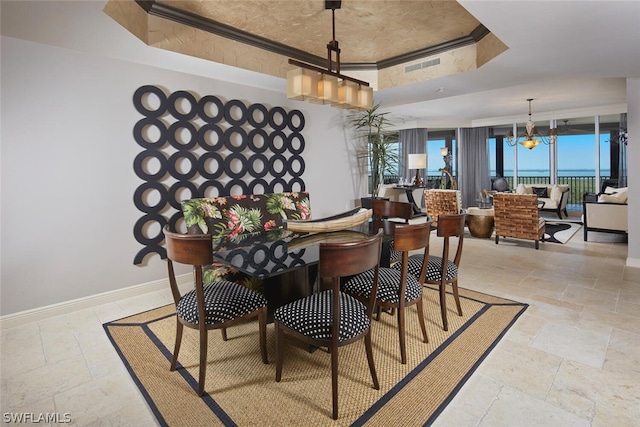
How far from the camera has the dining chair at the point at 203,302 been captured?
184 centimetres

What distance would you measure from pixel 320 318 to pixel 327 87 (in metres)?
1.88

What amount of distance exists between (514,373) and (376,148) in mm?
4008

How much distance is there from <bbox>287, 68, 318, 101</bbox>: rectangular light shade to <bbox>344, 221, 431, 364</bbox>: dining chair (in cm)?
129

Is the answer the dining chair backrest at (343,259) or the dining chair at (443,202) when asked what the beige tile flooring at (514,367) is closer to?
the dining chair backrest at (343,259)

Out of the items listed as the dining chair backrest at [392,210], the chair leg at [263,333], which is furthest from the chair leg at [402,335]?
the dining chair backrest at [392,210]

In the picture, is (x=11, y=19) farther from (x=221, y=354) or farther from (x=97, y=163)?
(x=221, y=354)

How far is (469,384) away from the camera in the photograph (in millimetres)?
2031

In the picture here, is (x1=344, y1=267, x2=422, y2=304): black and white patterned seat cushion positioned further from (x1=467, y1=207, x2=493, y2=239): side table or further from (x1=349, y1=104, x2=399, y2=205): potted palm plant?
(x1=467, y1=207, x2=493, y2=239): side table

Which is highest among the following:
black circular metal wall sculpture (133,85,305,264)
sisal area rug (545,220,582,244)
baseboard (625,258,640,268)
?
black circular metal wall sculpture (133,85,305,264)

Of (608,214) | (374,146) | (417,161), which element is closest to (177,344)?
(374,146)

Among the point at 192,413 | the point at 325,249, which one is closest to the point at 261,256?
the point at 325,249

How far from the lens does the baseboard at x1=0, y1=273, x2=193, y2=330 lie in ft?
9.46

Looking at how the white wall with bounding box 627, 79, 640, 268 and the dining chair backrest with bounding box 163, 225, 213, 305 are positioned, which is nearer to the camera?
the dining chair backrest with bounding box 163, 225, 213, 305

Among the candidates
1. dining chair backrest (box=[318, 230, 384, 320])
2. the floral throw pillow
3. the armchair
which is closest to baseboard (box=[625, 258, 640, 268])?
the armchair
